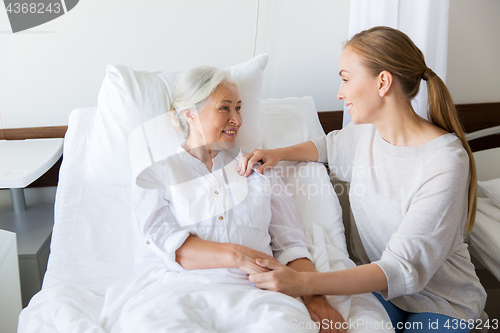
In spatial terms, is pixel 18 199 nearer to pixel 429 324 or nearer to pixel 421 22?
pixel 429 324

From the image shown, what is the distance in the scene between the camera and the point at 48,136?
186 centimetres

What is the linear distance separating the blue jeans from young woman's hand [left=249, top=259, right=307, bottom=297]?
0.40 meters

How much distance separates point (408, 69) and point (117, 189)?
3.51ft

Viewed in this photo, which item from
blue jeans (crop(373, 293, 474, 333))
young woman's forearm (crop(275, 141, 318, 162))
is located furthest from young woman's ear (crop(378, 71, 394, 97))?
blue jeans (crop(373, 293, 474, 333))

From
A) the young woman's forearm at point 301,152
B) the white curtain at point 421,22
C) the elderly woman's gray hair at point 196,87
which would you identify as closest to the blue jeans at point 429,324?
the young woman's forearm at point 301,152

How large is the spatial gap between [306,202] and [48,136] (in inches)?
48.1

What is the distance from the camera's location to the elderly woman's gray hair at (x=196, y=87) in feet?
4.41

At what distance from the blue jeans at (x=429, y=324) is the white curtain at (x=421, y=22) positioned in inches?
29.0

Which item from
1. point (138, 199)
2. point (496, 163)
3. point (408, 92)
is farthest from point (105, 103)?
point (496, 163)

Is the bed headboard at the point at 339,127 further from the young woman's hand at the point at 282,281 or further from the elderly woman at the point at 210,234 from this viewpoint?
the young woman's hand at the point at 282,281

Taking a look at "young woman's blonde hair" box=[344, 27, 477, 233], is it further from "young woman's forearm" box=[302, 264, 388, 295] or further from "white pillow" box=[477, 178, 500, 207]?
"white pillow" box=[477, 178, 500, 207]

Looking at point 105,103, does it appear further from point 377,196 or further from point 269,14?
point 377,196

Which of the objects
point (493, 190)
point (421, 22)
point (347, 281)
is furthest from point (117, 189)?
point (493, 190)

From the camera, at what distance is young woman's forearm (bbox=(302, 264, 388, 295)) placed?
3.39 feet
